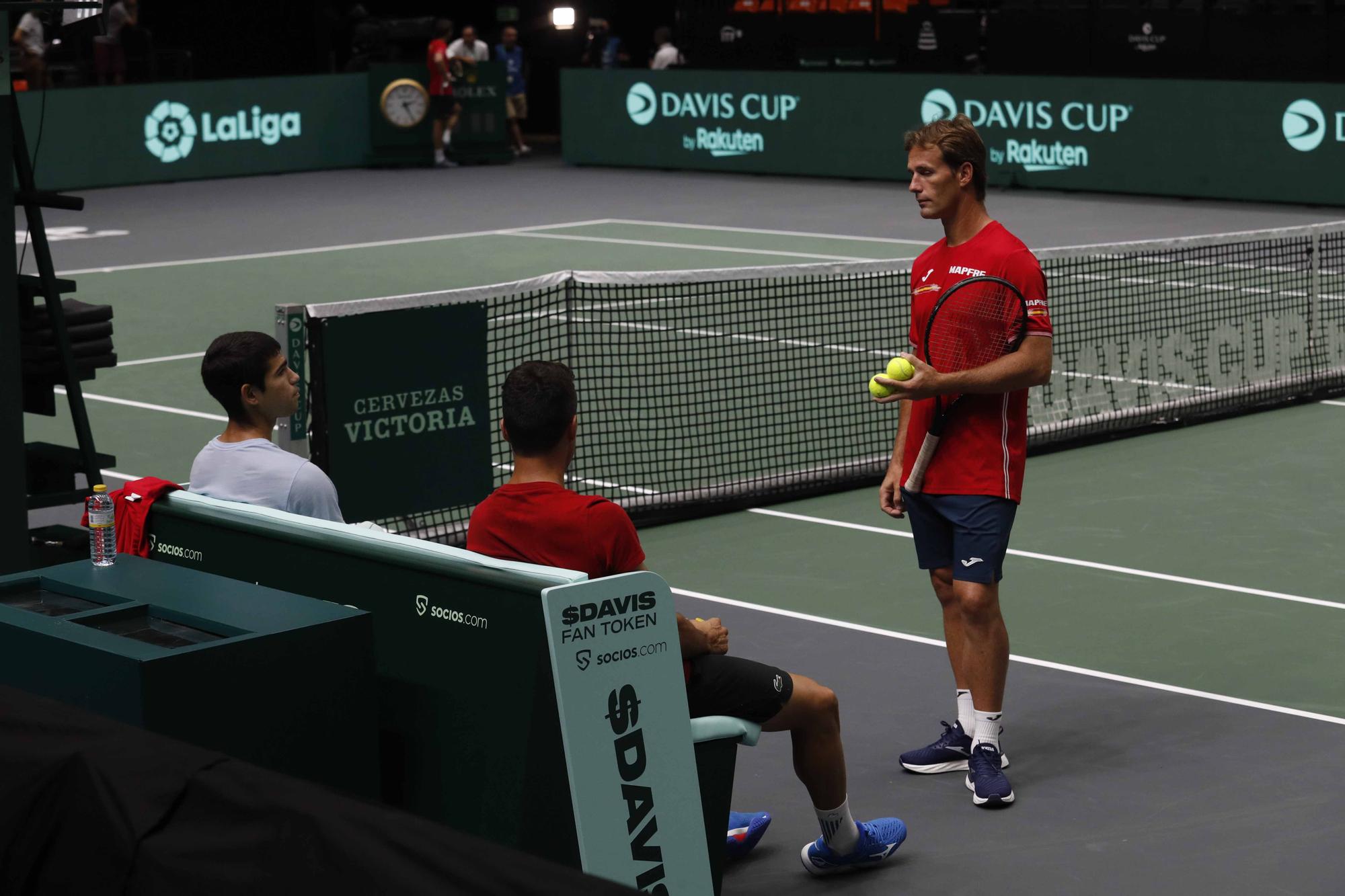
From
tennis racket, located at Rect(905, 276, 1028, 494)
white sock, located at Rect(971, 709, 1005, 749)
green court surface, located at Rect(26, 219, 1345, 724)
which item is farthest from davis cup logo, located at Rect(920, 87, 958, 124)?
white sock, located at Rect(971, 709, 1005, 749)

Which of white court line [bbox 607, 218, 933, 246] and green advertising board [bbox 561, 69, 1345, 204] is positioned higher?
green advertising board [bbox 561, 69, 1345, 204]

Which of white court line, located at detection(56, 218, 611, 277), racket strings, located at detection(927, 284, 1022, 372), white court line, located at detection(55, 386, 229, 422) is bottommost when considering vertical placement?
white court line, located at detection(55, 386, 229, 422)

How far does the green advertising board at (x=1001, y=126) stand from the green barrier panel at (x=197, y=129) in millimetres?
3419

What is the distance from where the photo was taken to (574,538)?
4.54 m

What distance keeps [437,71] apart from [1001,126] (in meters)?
8.69

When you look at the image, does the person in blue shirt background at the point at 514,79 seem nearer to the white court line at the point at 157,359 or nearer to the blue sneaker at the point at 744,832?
the white court line at the point at 157,359

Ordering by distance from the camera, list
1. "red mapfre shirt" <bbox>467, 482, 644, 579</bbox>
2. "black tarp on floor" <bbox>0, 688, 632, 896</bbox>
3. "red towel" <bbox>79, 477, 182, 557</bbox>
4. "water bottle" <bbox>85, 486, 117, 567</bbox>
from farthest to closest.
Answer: "red towel" <bbox>79, 477, 182, 557</bbox> < "water bottle" <bbox>85, 486, 117, 567</bbox> < "red mapfre shirt" <bbox>467, 482, 644, 579</bbox> < "black tarp on floor" <bbox>0, 688, 632, 896</bbox>

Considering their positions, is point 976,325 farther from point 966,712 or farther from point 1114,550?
→ point 1114,550

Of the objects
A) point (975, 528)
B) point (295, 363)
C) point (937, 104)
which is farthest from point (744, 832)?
point (937, 104)

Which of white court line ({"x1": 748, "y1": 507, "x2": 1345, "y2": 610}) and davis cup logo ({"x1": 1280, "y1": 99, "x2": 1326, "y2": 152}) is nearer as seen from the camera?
white court line ({"x1": 748, "y1": 507, "x2": 1345, "y2": 610})

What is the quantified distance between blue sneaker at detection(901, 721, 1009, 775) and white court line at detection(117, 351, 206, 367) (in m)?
8.86

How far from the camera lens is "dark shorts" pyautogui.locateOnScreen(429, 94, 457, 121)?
95.7ft

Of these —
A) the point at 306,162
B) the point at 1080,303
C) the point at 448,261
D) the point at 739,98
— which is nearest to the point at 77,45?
the point at 306,162

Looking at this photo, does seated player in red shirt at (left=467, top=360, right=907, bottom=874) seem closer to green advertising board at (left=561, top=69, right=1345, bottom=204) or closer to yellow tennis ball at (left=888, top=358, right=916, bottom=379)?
yellow tennis ball at (left=888, top=358, right=916, bottom=379)
